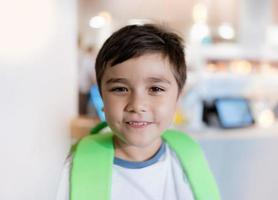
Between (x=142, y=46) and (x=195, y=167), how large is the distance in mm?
205

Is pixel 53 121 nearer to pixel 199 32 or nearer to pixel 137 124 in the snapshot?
pixel 137 124

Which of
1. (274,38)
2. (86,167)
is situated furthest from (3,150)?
(274,38)

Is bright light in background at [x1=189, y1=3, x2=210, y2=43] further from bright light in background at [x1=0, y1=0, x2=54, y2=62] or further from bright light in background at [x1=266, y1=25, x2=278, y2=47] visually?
bright light in background at [x1=0, y1=0, x2=54, y2=62]

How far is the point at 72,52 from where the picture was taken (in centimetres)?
79

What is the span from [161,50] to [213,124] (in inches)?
18.7

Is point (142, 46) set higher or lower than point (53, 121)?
higher

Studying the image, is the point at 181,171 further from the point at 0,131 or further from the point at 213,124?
the point at 213,124

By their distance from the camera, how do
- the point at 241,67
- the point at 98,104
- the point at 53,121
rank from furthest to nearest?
1. the point at 241,67
2. the point at 98,104
3. the point at 53,121

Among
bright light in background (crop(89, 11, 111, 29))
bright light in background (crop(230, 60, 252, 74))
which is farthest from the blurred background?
bright light in background (crop(89, 11, 111, 29))

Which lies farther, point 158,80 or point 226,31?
point 226,31

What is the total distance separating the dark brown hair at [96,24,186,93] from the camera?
45 cm

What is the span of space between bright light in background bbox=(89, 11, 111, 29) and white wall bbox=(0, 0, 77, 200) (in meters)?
3.74

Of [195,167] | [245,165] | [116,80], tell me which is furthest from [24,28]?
[245,165]

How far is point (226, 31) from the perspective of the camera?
14.1 feet
